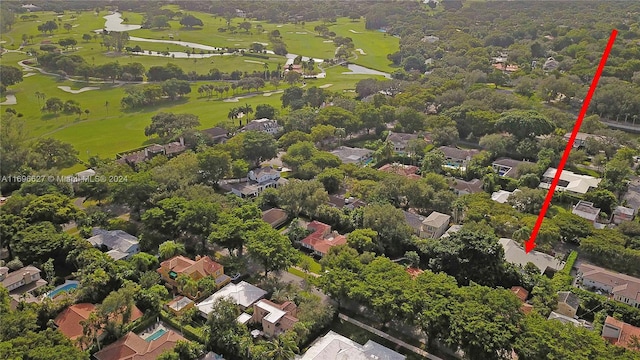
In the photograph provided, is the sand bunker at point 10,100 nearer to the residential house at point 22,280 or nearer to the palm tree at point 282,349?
the residential house at point 22,280

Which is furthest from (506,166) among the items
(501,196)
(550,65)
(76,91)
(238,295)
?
(76,91)

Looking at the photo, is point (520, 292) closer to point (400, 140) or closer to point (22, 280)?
point (400, 140)

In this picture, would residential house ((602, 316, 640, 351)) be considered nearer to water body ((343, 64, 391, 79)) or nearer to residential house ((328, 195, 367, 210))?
residential house ((328, 195, 367, 210))

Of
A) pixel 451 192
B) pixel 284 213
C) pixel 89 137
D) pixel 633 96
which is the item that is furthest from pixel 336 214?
pixel 633 96

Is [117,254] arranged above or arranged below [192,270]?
below

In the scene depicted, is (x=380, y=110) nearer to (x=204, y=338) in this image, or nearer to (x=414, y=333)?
(x=414, y=333)

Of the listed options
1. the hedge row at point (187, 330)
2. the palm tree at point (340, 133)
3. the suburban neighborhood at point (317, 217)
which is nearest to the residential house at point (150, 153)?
the suburban neighborhood at point (317, 217)
